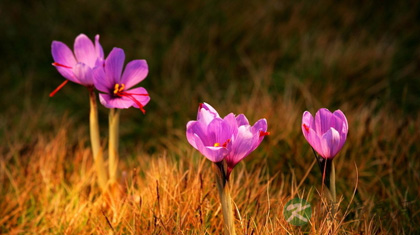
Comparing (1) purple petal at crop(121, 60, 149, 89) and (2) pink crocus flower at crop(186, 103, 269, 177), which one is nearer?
(2) pink crocus flower at crop(186, 103, 269, 177)

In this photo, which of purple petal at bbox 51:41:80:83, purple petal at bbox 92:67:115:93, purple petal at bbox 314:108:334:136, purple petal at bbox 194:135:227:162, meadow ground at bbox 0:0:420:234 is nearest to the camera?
purple petal at bbox 194:135:227:162

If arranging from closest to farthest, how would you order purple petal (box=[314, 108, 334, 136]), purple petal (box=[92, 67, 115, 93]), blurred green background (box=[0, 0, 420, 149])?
purple petal (box=[314, 108, 334, 136]) < purple petal (box=[92, 67, 115, 93]) < blurred green background (box=[0, 0, 420, 149])

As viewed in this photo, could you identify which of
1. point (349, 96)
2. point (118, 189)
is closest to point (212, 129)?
point (118, 189)

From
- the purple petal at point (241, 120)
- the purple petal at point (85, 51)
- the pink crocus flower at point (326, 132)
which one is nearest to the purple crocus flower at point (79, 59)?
the purple petal at point (85, 51)

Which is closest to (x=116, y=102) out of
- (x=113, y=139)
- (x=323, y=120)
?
(x=113, y=139)

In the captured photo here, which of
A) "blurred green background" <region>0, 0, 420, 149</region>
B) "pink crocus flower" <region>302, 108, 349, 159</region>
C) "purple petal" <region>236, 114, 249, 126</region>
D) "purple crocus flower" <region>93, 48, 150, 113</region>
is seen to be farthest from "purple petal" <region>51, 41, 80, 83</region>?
"blurred green background" <region>0, 0, 420, 149</region>

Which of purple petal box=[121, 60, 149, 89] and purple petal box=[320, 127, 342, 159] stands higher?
purple petal box=[121, 60, 149, 89]

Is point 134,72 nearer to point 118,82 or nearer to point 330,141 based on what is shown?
point 118,82

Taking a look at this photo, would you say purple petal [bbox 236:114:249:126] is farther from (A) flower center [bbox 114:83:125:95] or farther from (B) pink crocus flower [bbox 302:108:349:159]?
(A) flower center [bbox 114:83:125:95]
